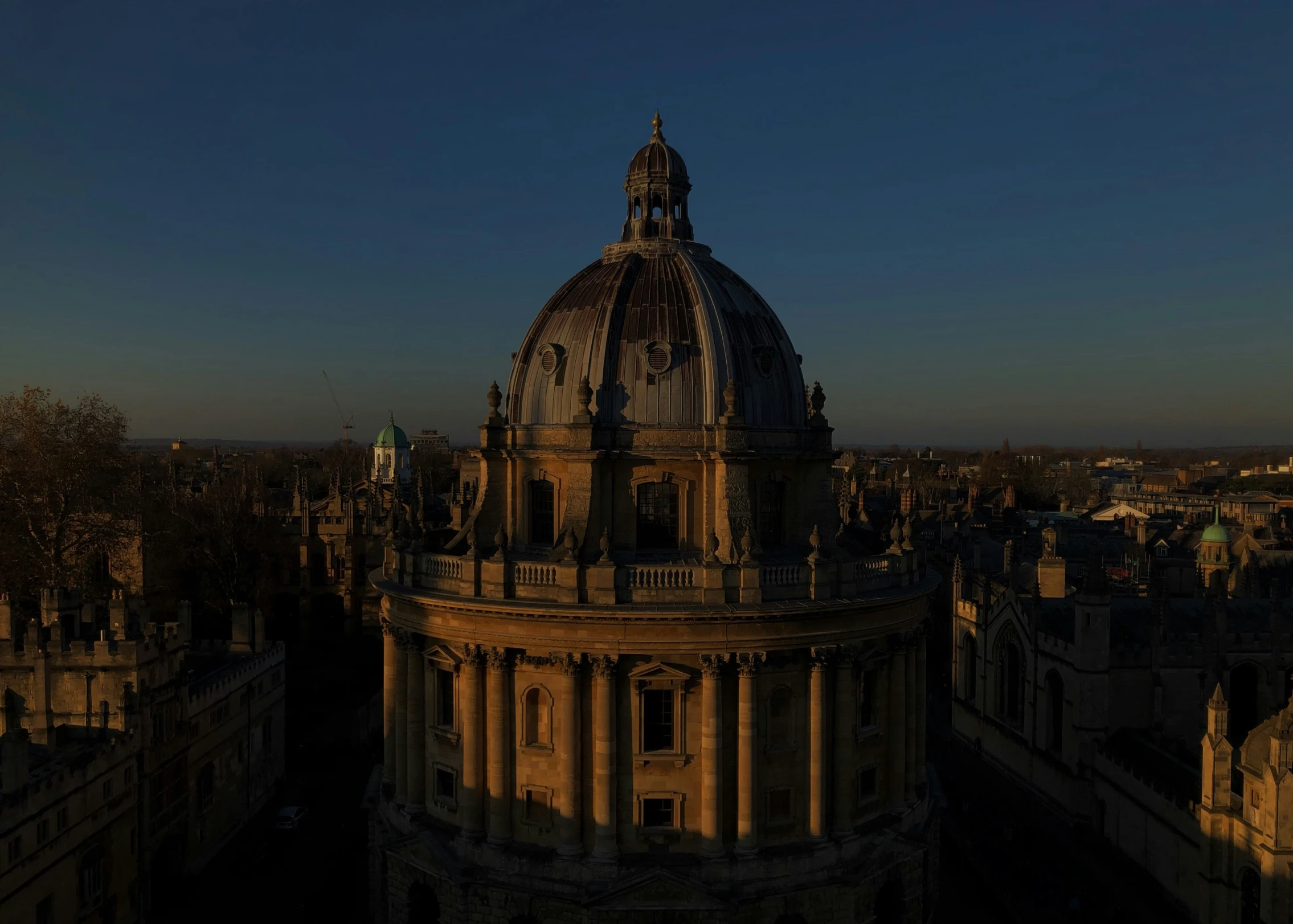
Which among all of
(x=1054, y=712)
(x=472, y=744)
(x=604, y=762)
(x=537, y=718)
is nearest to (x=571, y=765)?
(x=604, y=762)

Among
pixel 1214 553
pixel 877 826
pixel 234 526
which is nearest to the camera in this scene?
pixel 877 826

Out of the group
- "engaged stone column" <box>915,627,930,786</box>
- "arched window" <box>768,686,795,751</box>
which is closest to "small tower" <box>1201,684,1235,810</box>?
"engaged stone column" <box>915,627,930,786</box>

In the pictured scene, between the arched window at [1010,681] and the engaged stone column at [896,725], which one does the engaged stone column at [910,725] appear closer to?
the engaged stone column at [896,725]

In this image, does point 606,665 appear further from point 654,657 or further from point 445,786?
point 445,786

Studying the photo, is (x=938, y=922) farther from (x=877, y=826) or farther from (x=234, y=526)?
(x=234, y=526)

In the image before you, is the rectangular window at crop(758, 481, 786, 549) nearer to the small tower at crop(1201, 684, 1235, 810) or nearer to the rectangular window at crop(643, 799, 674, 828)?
the rectangular window at crop(643, 799, 674, 828)

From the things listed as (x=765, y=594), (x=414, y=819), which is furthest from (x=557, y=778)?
(x=765, y=594)
